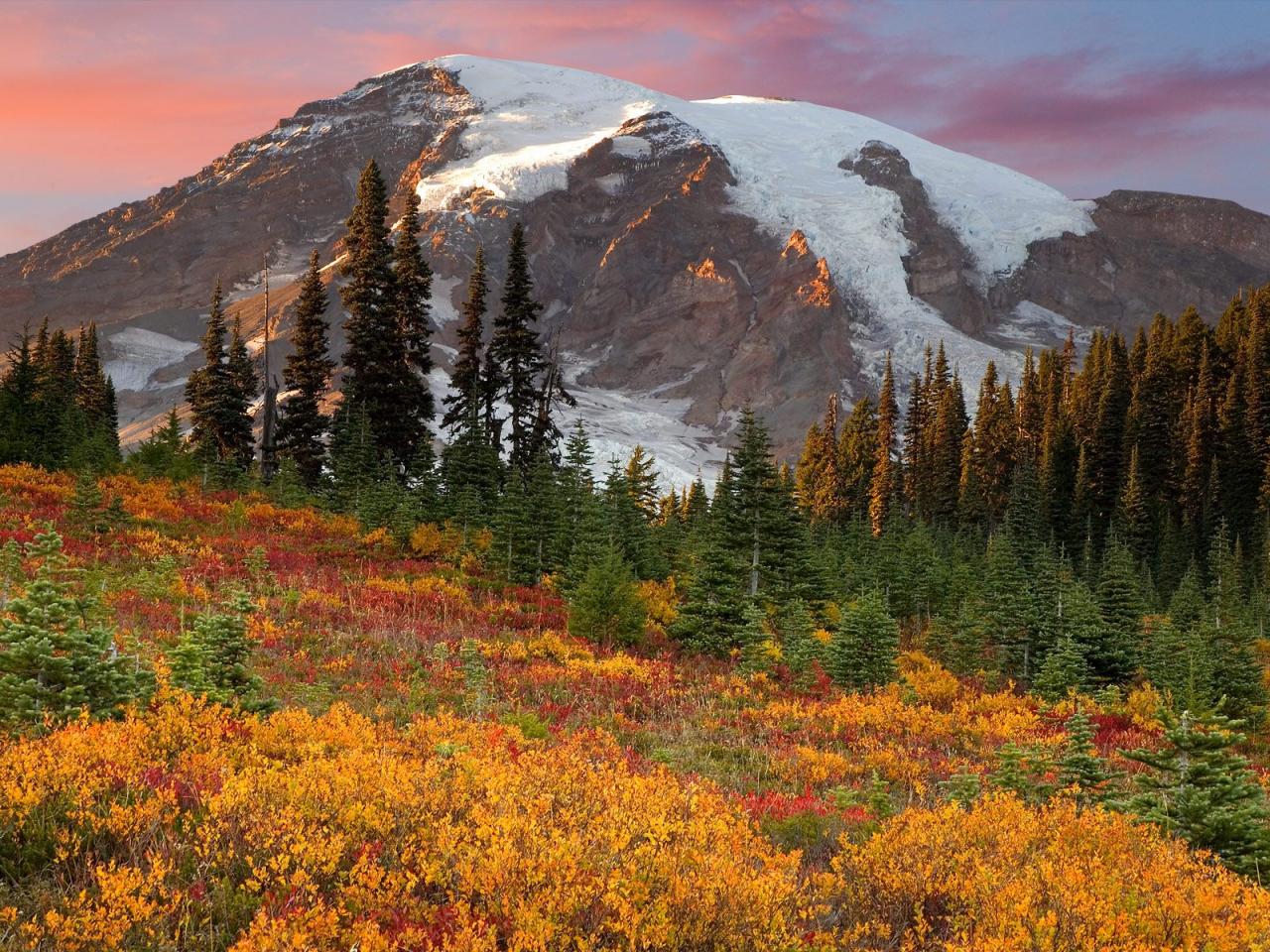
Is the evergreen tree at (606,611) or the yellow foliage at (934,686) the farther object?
the evergreen tree at (606,611)

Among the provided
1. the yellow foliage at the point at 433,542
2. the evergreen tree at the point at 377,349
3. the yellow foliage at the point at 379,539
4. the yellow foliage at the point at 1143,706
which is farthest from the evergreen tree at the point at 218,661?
the evergreen tree at the point at 377,349

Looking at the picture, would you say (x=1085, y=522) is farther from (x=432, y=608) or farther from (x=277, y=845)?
(x=277, y=845)

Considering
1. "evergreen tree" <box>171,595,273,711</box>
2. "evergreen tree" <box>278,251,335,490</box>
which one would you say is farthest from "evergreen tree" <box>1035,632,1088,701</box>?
"evergreen tree" <box>278,251,335,490</box>

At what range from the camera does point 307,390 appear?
40.8 m

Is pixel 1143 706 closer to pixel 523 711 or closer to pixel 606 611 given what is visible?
pixel 606 611

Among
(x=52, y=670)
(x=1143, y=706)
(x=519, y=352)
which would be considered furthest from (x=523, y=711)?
(x=519, y=352)

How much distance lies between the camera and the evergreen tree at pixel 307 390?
4053 centimetres

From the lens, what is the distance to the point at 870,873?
6156 mm

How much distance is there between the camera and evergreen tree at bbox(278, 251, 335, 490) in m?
40.5

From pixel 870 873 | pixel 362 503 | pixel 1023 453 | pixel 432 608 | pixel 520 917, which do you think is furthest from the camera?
pixel 1023 453

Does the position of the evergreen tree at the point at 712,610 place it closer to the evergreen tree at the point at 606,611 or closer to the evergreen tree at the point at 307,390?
the evergreen tree at the point at 606,611

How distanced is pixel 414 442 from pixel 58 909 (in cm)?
3641

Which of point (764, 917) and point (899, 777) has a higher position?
point (764, 917)

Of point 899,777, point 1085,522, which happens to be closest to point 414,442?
point 899,777
